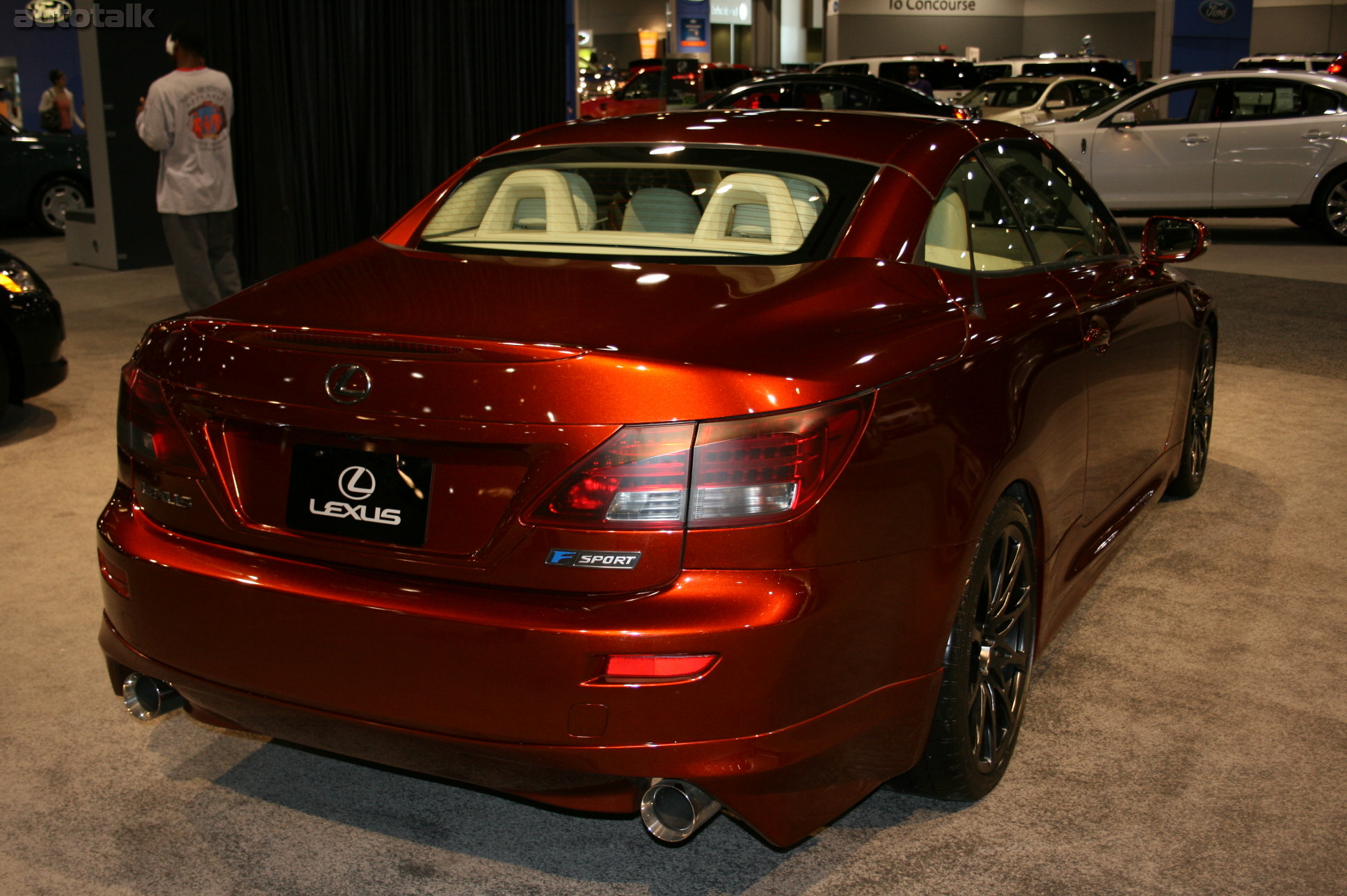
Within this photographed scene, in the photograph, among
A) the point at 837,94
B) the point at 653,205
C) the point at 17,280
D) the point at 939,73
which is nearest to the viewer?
the point at 653,205

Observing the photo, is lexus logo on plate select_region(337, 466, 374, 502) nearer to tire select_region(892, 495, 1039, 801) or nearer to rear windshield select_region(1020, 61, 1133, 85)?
tire select_region(892, 495, 1039, 801)

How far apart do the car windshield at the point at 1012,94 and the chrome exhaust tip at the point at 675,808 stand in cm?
1973

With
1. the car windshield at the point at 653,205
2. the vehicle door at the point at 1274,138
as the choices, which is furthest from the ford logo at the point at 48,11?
the car windshield at the point at 653,205

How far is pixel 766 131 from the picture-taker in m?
3.22

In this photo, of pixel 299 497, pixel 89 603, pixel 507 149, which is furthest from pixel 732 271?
pixel 89 603

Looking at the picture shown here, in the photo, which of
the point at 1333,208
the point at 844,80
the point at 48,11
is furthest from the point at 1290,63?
the point at 48,11

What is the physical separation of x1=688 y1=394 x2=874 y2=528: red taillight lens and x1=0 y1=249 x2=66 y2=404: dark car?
16.6 feet

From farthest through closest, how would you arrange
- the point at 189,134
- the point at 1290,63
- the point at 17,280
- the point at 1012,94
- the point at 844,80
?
the point at 1290,63 → the point at 1012,94 → the point at 844,80 → the point at 189,134 → the point at 17,280

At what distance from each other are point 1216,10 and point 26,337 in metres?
23.9

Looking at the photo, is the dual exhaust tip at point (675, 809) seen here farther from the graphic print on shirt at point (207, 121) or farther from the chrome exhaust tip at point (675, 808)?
the graphic print on shirt at point (207, 121)

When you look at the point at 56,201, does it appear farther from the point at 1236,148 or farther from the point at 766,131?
the point at 766,131

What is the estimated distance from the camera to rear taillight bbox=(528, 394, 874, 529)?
2.00 metres

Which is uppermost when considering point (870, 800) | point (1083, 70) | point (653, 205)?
point (1083, 70)

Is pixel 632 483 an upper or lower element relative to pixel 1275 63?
lower
